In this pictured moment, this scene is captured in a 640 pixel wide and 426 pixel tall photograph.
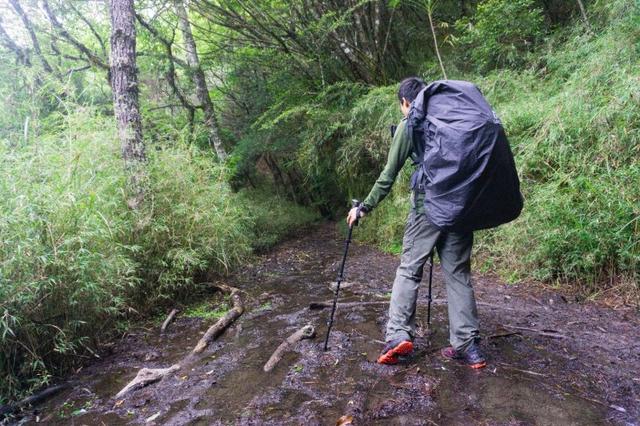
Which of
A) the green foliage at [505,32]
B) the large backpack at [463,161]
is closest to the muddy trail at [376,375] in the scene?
the large backpack at [463,161]

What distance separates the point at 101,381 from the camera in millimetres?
3535

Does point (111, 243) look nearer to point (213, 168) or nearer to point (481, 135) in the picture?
point (213, 168)

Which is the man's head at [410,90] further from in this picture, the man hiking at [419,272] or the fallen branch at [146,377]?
the fallen branch at [146,377]

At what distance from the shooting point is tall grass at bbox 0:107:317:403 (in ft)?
11.0

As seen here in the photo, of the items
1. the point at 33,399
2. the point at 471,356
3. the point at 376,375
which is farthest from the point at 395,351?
the point at 33,399

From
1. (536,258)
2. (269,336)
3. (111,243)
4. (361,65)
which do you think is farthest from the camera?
(361,65)

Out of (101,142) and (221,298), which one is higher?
(101,142)

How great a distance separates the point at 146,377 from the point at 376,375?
1995 millimetres

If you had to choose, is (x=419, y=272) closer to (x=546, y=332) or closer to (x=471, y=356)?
(x=471, y=356)

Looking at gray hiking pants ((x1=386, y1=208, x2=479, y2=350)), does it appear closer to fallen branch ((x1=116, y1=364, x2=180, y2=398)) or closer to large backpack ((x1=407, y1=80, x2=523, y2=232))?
large backpack ((x1=407, y1=80, x2=523, y2=232))

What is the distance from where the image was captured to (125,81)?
5.89m

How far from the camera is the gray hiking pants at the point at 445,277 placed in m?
3.00

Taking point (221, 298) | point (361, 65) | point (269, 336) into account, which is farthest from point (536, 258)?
point (361, 65)

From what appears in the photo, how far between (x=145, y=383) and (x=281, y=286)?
10.4 feet
